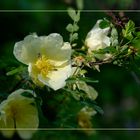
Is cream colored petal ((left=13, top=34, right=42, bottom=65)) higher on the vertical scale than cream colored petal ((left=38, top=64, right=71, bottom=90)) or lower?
higher

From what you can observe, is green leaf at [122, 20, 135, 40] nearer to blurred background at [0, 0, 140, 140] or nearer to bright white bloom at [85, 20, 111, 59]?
bright white bloom at [85, 20, 111, 59]

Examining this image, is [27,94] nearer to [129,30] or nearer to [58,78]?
[58,78]

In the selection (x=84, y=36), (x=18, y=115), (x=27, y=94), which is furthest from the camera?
(x=84, y=36)

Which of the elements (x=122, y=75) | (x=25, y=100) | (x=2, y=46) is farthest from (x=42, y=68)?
(x=122, y=75)

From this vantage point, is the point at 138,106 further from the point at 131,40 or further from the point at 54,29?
the point at 131,40

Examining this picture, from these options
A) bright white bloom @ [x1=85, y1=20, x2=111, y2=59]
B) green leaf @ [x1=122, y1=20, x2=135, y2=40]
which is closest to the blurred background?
bright white bloom @ [x1=85, y1=20, x2=111, y2=59]

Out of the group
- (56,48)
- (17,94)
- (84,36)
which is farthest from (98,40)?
(84,36)

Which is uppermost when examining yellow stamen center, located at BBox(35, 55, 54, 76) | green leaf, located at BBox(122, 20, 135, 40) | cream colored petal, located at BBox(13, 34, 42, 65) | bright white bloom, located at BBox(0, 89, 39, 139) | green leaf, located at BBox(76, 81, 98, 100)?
green leaf, located at BBox(122, 20, 135, 40)
